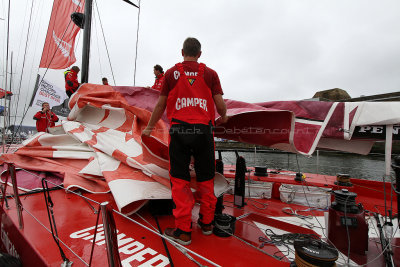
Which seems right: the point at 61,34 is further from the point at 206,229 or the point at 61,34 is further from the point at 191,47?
the point at 206,229

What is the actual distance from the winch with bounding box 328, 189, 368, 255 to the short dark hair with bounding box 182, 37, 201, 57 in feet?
5.06

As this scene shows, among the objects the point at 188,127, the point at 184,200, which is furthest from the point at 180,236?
the point at 188,127

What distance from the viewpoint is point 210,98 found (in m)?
1.58

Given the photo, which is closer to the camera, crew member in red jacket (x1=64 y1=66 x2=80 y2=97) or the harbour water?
crew member in red jacket (x1=64 y1=66 x2=80 y2=97)

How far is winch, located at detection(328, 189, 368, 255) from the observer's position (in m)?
1.58

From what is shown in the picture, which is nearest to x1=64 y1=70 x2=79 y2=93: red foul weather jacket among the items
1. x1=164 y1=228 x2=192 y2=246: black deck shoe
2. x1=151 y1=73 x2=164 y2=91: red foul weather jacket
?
x1=151 y1=73 x2=164 y2=91: red foul weather jacket

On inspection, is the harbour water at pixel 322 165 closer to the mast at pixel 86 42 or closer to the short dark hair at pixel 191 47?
the mast at pixel 86 42

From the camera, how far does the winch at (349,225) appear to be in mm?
1584

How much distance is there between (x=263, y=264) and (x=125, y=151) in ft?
5.77

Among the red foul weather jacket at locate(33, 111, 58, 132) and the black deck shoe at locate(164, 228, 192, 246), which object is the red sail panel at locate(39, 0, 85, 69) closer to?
the red foul weather jacket at locate(33, 111, 58, 132)

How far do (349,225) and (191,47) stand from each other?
1757 mm

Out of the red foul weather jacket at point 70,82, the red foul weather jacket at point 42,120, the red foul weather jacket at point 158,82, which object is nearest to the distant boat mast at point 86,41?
the red foul weather jacket at point 70,82

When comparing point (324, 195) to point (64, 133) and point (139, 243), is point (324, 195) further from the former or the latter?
point (64, 133)

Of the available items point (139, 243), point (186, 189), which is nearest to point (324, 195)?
point (186, 189)
